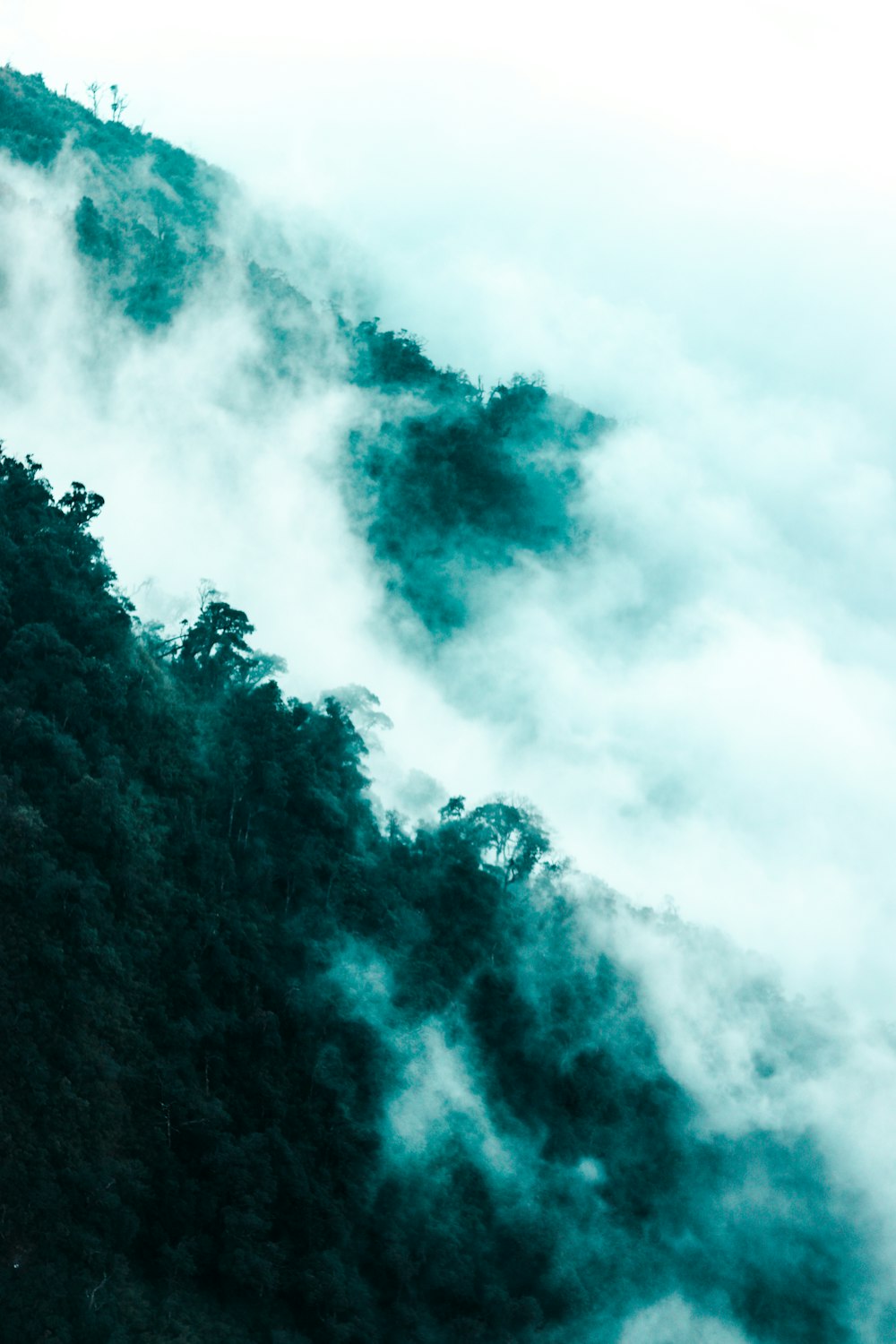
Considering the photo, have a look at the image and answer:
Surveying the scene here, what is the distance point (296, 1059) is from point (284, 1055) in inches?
15.3

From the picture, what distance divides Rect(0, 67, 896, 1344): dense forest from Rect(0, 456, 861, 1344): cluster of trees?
0.29 feet

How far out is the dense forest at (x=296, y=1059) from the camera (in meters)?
29.3

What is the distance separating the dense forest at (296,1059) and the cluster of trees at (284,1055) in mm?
90

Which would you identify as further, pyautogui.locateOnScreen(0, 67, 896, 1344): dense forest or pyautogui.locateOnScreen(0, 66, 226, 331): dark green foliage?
pyautogui.locateOnScreen(0, 66, 226, 331): dark green foliage

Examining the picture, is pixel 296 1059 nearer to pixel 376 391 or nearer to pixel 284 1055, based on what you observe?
pixel 284 1055

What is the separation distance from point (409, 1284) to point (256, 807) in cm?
1507

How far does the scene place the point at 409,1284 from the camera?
33.2 metres

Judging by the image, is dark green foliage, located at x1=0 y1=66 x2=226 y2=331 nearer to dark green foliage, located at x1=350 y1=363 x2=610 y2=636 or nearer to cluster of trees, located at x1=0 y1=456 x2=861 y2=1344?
dark green foliage, located at x1=350 y1=363 x2=610 y2=636

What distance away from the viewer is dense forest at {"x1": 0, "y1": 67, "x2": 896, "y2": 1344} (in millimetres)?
29297

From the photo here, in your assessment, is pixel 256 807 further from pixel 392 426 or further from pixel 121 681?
pixel 392 426

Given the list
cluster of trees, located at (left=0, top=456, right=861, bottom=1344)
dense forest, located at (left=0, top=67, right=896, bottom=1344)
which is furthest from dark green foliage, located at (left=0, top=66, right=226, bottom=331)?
cluster of trees, located at (left=0, top=456, right=861, bottom=1344)

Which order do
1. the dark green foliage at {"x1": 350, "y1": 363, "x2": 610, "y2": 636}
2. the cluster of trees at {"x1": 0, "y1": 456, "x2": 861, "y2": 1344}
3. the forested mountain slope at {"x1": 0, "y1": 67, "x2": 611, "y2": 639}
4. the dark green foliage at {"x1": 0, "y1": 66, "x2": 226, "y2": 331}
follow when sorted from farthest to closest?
1. the dark green foliage at {"x1": 350, "y1": 363, "x2": 610, "y2": 636}
2. the forested mountain slope at {"x1": 0, "y1": 67, "x2": 611, "y2": 639}
3. the dark green foliage at {"x1": 0, "y1": 66, "x2": 226, "y2": 331}
4. the cluster of trees at {"x1": 0, "y1": 456, "x2": 861, "y2": 1344}

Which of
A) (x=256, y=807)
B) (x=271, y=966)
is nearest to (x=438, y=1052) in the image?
(x=271, y=966)

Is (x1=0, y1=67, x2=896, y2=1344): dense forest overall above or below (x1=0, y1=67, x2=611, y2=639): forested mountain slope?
below
